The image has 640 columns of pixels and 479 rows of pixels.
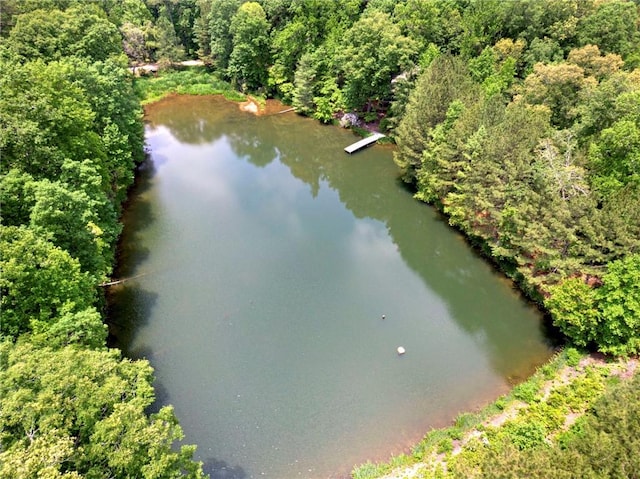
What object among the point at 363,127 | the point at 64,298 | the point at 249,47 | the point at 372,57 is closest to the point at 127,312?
the point at 64,298

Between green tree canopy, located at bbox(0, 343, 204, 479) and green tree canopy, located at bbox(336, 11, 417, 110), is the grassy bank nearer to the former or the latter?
green tree canopy, located at bbox(336, 11, 417, 110)

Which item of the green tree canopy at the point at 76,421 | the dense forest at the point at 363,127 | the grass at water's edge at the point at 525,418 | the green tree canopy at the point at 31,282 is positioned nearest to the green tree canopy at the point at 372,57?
the dense forest at the point at 363,127

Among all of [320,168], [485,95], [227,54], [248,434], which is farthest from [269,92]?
[248,434]

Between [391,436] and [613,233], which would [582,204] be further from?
[391,436]

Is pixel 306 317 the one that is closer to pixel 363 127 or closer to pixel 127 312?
pixel 127 312

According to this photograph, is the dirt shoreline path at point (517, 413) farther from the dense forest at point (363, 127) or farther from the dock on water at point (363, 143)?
the dock on water at point (363, 143)
